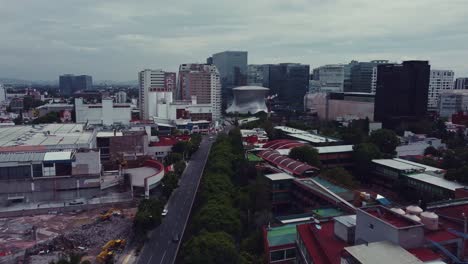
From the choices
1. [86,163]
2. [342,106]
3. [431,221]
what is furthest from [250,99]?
[431,221]

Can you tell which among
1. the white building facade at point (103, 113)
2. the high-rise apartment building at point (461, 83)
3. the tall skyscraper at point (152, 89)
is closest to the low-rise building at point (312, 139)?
the white building facade at point (103, 113)

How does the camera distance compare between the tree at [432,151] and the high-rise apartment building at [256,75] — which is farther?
the high-rise apartment building at [256,75]

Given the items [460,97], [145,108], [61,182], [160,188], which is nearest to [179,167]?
[160,188]

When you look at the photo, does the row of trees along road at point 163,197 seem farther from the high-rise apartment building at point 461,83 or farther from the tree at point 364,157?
the high-rise apartment building at point 461,83

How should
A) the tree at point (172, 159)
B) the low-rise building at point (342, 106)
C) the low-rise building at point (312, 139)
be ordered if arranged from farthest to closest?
1. the low-rise building at point (342, 106)
2. the tree at point (172, 159)
3. the low-rise building at point (312, 139)

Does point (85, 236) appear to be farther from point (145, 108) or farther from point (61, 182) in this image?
point (145, 108)

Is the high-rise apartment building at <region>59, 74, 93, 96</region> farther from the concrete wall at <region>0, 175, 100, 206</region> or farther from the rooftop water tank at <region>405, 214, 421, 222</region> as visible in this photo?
the rooftop water tank at <region>405, 214, 421, 222</region>

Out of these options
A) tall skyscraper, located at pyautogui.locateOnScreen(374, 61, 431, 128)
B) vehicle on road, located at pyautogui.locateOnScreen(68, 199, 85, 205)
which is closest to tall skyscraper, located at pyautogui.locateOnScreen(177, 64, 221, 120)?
tall skyscraper, located at pyautogui.locateOnScreen(374, 61, 431, 128)
